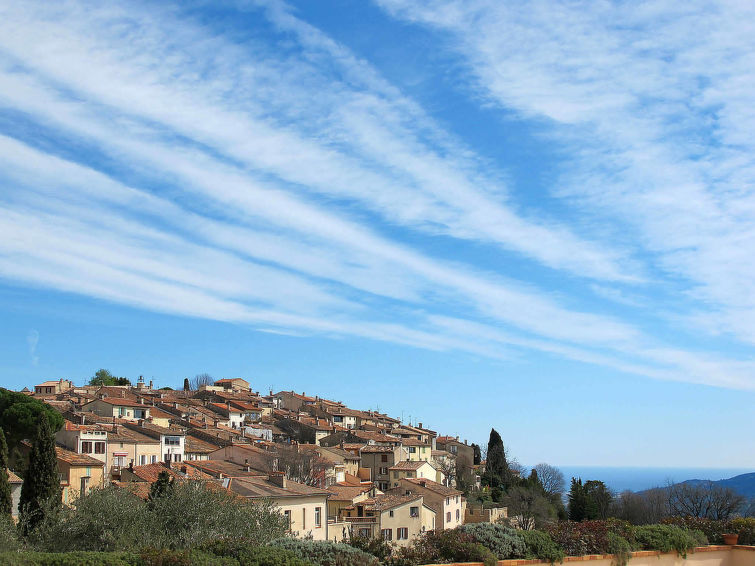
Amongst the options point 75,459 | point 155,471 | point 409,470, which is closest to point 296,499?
point 155,471

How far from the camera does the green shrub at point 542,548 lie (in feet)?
43.3

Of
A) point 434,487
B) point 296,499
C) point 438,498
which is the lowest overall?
point 438,498

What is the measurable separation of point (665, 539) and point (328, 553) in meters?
6.87

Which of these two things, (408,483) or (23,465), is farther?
(408,483)

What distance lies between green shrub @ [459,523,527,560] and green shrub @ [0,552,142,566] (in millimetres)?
5635

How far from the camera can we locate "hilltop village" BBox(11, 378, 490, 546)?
43.9m

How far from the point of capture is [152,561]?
35.2ft

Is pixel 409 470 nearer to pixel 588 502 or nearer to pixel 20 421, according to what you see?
pixel 588 502

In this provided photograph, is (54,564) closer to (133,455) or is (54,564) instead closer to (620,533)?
(620,533)

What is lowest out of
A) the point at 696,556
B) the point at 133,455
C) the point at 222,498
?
the point at 696,556

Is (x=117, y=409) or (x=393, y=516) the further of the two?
(x=117, y=409)

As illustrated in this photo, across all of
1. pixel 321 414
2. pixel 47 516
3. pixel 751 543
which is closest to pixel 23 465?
pixel 47 516

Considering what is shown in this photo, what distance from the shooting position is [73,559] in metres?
11.1

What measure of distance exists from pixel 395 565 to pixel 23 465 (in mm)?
38672
